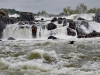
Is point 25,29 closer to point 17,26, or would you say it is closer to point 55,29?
point 17,26

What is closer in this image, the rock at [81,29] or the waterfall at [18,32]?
the waterfall at [18,32]

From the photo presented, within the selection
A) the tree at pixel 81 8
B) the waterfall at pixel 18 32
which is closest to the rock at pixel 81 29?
the waterfall at pixel 18 32

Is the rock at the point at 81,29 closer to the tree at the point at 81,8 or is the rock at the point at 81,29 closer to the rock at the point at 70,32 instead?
the rock at the point at 70,32

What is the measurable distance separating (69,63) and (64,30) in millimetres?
20905

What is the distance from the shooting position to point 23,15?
4009cm

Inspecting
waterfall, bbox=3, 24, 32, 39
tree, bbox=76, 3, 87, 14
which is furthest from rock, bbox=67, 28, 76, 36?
tree, bbox=76, 3, 87, 14

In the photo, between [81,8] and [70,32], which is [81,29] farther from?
[81,8]

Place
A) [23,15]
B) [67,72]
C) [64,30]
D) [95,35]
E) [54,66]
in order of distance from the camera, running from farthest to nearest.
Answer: [23,15], [64,30], [95,35], [54,66], [67,72]

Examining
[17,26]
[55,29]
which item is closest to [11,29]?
[17,26]

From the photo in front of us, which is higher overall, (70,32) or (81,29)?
(81,29)

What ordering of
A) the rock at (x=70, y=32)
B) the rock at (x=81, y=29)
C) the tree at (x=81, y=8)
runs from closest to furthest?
the rock at (x=70, y=32) → the rock at (x=81, y=29) → the tree at (x=81, y=8)

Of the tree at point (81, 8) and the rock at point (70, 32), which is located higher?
the tree at point (81, 8)

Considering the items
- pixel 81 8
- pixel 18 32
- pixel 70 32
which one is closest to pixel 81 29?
pixel 70 32

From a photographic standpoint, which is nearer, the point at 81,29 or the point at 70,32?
the point at 70,32
